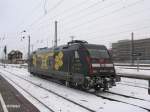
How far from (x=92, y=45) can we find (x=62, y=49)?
11.8 feet

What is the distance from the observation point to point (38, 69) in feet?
91.9

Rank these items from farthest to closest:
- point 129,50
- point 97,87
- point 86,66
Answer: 1. point 129,50
2. point 97,87
3. point 86,66

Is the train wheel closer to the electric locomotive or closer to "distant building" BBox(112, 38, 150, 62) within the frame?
the electric locomotive

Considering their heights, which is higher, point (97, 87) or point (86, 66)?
point (86, 66)

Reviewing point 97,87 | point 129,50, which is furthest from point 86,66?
point 129,50

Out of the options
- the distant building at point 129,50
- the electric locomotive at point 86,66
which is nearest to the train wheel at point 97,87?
the electric locomotive at point 86,66

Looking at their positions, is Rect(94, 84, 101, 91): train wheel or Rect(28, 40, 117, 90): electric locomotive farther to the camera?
Rect(94, 84, 101, 91): train wheel

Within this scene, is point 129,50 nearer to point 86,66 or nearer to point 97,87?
point 97,87

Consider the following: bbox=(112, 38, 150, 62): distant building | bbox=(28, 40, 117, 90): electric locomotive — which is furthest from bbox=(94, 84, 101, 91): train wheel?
bbox=(112, 38, 150, 62): distant building

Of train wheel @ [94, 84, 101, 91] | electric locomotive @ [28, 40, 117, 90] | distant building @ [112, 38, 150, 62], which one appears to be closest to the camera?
electric locomotive @ [28, 40, 117, 90]

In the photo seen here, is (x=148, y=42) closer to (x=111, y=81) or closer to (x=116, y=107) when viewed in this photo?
(x=111, y=81)

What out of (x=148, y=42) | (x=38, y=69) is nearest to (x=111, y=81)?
(x=38, y=69)

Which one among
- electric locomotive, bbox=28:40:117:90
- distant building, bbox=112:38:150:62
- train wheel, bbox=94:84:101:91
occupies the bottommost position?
train wheel, bbox=94:84:101:91

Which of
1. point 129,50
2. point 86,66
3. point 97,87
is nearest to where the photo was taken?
point 86,66
